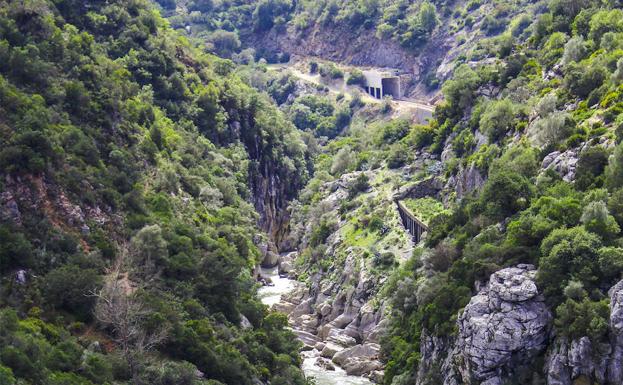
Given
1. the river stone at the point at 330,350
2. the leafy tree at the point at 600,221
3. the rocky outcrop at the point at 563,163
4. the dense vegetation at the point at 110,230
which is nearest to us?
the leafy tree at the point at 600,221

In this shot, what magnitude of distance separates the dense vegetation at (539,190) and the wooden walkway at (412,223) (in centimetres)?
722

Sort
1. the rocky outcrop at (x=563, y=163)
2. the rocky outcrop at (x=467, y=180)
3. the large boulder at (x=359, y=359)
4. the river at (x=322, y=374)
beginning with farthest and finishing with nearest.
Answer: the rocky outcrop at (x=467, y=180), the large boulder at (x=359, y=359), the river at (x=322, y=374), the rocky outcrop at (x=563, y=163)

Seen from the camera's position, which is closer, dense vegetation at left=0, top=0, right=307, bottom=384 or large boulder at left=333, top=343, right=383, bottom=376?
dense vegetation at left=0, top=0, right=307, bottom=384

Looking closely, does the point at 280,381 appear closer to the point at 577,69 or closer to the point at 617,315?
the point at 617,315

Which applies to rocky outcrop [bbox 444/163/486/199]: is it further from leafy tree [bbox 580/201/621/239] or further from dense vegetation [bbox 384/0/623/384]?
leafy tree [bbox 580/201/621/239]

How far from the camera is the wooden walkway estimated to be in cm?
11506

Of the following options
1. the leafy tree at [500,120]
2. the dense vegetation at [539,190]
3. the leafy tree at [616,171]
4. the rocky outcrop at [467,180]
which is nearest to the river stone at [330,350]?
the dense vegetation at [539,190]

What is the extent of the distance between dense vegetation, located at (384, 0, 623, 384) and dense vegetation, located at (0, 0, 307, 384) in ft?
49.8

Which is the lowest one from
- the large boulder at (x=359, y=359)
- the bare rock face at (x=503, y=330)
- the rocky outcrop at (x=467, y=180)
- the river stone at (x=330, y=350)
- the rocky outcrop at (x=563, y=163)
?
the river stone at (x=330, y=350)

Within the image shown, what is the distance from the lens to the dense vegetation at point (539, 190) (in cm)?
7300

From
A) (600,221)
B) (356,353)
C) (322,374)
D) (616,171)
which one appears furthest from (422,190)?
(600,221)

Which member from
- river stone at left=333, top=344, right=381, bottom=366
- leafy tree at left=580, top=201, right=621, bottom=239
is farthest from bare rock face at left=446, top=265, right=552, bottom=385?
river stone at left=333, top=344, right=381, bottom=366

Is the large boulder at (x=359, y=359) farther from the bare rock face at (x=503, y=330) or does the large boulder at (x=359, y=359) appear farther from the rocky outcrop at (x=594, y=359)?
the rocky outcrop at (x=594, y=359)

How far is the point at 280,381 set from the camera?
86.9m
